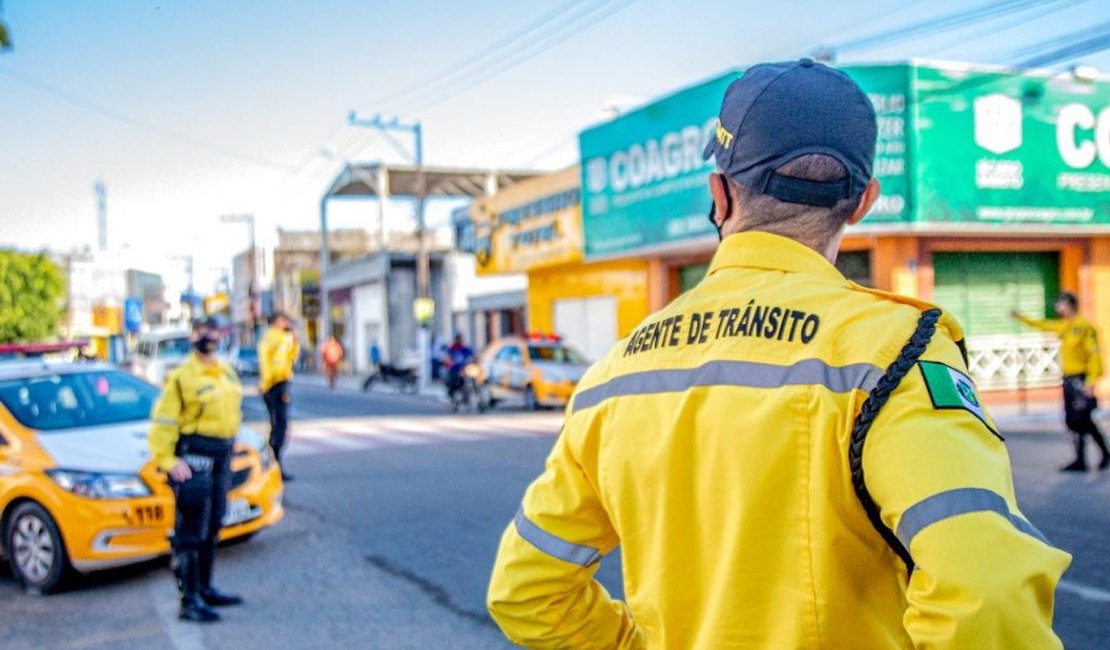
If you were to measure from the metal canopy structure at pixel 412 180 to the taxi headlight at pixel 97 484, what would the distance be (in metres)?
33.7

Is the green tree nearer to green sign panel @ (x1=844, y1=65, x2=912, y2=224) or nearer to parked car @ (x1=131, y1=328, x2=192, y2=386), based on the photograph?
parked car @ (x1=131, y1=328, x2=192, y2=386)

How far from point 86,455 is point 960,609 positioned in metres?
6.83

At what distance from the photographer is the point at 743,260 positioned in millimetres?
1602

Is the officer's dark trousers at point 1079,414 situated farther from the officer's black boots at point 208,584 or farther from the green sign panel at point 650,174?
the green sign panel at point 650,174

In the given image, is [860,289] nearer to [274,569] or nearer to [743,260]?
[743,260]

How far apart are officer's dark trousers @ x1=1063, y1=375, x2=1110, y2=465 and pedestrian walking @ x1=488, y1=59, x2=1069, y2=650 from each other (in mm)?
9663

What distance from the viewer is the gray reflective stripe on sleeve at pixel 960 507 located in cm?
121

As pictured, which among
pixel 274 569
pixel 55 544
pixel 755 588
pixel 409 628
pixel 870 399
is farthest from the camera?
pixel 274 569

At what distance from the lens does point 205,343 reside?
6.52 m

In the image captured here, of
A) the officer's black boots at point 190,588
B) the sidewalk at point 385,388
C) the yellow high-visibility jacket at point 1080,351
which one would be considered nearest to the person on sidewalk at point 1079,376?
the yellow high-visibility jacket at point 1080,351

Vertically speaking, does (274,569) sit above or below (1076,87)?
below

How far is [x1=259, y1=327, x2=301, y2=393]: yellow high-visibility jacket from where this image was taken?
36.9 feet

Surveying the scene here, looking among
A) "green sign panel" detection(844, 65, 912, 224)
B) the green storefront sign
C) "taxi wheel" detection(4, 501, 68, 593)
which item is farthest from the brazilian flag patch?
"green sign panel" detection(844, 65, 912, 224)

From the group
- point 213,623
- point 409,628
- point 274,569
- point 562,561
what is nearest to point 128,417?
point 274,569
